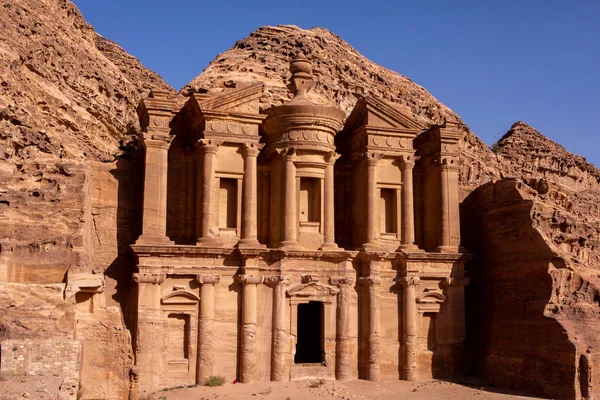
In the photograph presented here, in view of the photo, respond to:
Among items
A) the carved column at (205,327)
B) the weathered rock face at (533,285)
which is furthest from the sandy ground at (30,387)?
the weathered rock face at (533,285)

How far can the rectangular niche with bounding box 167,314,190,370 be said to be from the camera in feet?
79.5

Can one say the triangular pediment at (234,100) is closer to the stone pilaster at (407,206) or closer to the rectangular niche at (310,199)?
the rectangular niche at (310,199)

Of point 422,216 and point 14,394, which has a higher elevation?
point 422,216

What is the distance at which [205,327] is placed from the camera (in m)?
24.4

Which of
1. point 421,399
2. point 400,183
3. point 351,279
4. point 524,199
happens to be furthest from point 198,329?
point 524,199

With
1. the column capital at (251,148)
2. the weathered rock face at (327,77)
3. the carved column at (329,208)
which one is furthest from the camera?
the weathered rock face at (327,77)

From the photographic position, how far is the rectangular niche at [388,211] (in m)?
28.8

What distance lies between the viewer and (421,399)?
2347 cm

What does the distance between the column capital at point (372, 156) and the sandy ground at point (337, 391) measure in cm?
Answer: 867

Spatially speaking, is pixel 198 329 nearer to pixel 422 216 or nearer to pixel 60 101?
pixel 422 216

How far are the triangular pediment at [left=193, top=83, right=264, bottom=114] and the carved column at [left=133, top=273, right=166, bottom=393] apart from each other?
6.73 meters

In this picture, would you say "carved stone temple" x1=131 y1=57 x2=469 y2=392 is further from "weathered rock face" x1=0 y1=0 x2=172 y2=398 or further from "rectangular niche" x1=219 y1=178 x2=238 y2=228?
"weathered rock face" x1=0 y1=0 x2=172 y2=398

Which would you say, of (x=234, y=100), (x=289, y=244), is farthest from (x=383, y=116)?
(x=289, y=244)

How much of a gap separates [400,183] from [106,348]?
14433 mm
